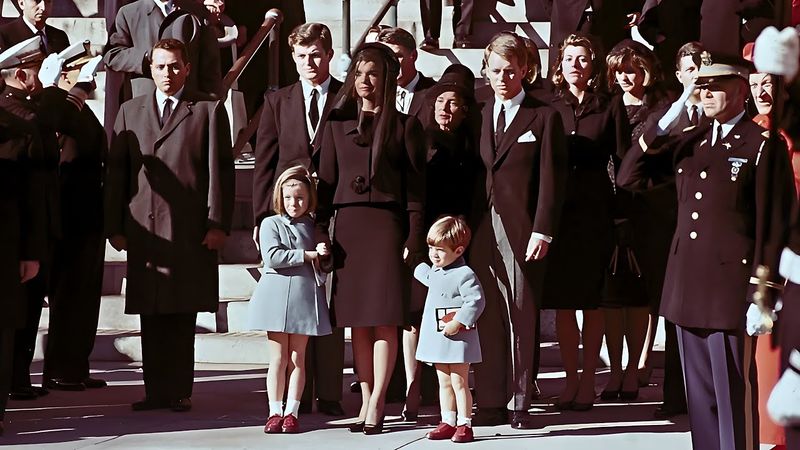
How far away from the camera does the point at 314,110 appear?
881cm

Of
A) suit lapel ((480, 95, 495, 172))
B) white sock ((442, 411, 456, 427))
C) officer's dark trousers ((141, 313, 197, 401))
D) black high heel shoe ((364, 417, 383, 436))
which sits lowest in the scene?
black high heel shoe ((364, 417, 383, 436))

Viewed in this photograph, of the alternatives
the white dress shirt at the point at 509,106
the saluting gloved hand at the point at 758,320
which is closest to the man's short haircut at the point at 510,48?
the white dress shirt at the point at 509,106

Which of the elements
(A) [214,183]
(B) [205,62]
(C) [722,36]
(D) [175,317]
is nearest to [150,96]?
(A) [214,183]

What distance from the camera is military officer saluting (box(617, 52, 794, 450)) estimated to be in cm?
665

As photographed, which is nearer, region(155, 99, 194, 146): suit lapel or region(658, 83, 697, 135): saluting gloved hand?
region(658, 83, 697, 135): saluting gloved hand

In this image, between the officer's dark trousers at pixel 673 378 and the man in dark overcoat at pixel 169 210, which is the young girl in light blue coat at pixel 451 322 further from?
the man in dark overcoat at pixel 169 210

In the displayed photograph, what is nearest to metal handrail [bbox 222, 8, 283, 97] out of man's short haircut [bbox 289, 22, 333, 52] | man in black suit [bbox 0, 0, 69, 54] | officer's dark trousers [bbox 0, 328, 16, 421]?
man in black suit [bbox 0, 0, 69, 54]

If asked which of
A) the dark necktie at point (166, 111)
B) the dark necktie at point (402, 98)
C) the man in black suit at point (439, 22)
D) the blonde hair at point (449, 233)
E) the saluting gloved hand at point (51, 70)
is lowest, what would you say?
the blonde hair at point (449, 233)

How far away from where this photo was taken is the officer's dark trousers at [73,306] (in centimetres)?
987

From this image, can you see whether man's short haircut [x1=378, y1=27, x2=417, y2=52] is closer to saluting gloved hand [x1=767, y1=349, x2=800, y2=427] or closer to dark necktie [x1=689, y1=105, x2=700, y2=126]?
dark necktie [x1=689, y1=105, x2=700, y2=126]

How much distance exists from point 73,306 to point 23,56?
5.86 ft

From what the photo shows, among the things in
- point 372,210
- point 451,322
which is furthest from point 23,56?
point 451,322

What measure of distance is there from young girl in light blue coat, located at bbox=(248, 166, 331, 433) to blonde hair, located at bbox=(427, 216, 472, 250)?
1.79ft

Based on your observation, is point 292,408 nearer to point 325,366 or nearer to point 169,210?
point 325,366
